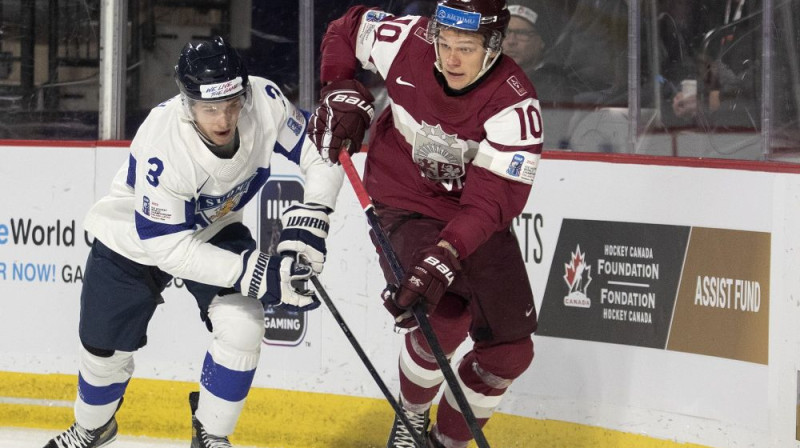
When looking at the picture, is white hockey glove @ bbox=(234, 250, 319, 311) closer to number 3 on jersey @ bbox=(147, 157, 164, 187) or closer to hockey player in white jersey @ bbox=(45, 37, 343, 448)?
hockey player in white jersey @ bbox=(45, 37, 343, 448)

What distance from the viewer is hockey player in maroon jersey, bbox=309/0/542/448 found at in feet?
9.44

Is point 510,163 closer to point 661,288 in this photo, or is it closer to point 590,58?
point 661,288

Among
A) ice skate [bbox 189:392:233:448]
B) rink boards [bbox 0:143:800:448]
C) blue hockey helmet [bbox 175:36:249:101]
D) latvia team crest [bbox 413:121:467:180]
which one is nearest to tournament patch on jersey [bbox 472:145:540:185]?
latvia team crest [bbox 413:121:467:180]

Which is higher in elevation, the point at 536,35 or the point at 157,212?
the point at 536,35

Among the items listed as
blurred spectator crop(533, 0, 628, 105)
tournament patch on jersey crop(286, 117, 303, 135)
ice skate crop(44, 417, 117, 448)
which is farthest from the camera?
blurred spectator crop(533, 0, 628, 105)

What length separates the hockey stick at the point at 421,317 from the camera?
287cm

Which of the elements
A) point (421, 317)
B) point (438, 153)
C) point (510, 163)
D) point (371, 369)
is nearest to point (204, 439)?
point (371, 369)

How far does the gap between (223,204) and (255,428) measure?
1.27 meters

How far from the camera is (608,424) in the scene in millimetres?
3672

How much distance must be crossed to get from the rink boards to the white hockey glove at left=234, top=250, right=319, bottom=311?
1080 mm

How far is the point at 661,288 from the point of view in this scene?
141 inches

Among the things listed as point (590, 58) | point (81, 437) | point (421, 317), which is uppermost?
point (590, 58)

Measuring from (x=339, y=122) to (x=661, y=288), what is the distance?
1.18 meters

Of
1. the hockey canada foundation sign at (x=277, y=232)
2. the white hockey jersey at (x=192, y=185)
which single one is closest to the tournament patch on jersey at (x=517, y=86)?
the white hockey jersey at (x=192, y=185)
